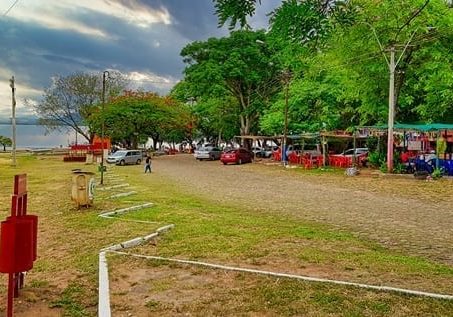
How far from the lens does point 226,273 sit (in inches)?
222

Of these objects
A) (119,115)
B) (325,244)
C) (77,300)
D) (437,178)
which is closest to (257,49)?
(119,115)

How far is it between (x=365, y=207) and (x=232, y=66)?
2617 centimetres

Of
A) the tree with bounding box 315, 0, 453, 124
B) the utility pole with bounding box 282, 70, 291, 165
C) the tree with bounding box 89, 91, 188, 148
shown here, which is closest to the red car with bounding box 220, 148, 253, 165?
the utility pole with bounding box 282, 70, 291, 165

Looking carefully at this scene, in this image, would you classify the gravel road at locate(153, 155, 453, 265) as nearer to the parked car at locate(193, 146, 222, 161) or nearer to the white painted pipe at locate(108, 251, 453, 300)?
the white painted pipe at locate(108, 251, 453, 300)

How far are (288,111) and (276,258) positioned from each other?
1136 inches

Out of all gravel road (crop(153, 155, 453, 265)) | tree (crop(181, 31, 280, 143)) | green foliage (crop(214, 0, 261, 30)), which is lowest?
gravel road (crop(153, 155, 453, 265))

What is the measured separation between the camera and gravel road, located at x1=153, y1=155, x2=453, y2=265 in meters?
8.11

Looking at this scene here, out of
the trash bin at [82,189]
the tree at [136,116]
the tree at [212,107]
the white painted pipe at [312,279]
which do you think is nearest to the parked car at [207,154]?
the tree at [212,107]

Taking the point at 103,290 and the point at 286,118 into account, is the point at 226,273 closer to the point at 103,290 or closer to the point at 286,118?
the point at 103,290

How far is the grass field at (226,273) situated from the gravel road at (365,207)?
26.4 inches

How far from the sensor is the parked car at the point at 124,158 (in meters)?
37.6

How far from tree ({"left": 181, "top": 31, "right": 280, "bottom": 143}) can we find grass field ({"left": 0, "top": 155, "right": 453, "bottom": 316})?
2836 cm

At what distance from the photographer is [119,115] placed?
4616cm

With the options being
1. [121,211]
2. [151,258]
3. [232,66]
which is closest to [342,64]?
[232,66]
